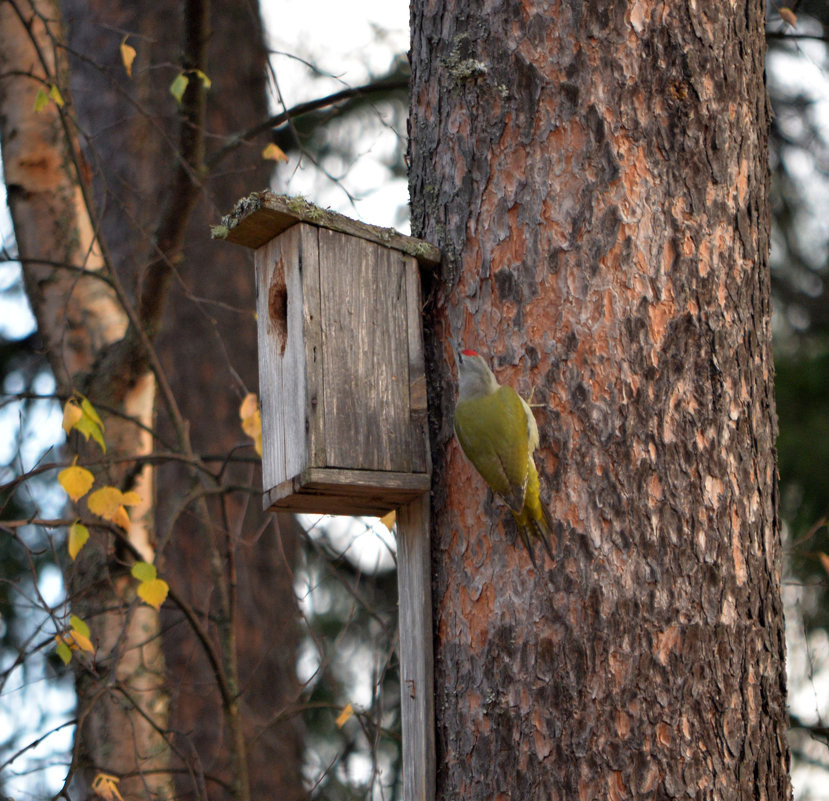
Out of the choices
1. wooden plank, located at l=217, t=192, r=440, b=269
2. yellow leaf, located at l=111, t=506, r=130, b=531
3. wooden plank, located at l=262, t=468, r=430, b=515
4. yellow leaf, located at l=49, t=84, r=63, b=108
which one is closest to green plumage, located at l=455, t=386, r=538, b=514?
wooden plank, located at l=262, t=468, r=430, b=515

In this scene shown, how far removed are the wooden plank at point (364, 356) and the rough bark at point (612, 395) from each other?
0.11 m

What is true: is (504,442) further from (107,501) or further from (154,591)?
(107,501)

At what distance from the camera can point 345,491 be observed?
2455 millimetres

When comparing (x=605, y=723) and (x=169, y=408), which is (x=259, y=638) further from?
(x=605, y=723)

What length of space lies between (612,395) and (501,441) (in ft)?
0.87

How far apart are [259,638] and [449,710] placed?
11.3 ft

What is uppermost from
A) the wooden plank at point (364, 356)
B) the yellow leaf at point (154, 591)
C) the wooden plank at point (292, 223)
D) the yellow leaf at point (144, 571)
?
the wooden plank at point (292, 223)

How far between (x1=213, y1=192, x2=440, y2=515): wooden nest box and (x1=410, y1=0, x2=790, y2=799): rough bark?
9cm

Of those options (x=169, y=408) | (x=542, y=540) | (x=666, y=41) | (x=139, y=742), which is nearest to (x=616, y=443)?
(x=542, y=540)

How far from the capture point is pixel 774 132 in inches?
255

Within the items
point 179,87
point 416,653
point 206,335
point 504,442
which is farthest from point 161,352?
point 504,442

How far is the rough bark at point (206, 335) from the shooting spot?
5461mm

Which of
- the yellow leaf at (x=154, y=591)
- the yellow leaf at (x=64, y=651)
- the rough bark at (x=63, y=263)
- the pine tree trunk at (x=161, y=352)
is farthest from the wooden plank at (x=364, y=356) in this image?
the rough bark at (x=63, y=263)

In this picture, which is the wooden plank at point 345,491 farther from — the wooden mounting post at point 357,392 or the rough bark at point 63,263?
the rough bark at point 63,263
